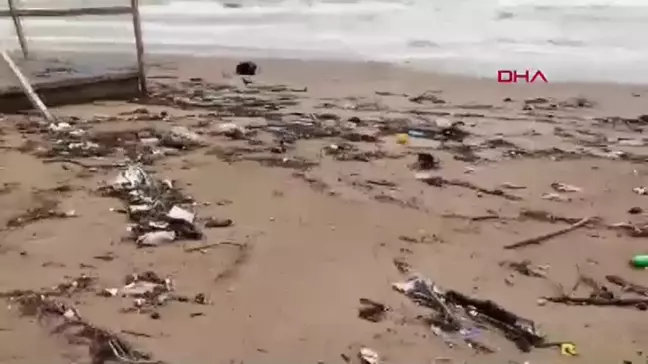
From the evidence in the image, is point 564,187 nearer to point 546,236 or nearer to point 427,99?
point 546,236

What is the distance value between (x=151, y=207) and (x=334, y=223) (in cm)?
41

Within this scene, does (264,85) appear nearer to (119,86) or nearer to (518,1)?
(119,86)

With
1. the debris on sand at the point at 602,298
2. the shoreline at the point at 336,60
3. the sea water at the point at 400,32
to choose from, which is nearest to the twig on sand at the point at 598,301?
the debris on sand at the point at 602,298

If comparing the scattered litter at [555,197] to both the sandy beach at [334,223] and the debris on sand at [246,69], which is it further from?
the debris on sand at [246,69]

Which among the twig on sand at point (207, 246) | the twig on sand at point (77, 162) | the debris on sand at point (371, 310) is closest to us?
the debris on sand at point (371, 310)

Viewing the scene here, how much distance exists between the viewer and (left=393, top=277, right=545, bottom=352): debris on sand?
131 centimetres

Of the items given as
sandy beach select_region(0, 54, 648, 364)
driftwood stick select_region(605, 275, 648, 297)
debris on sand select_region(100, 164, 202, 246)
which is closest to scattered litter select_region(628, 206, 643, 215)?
sandy beach select_region(0, 54, 648, 364)

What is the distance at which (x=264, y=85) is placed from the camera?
9.91 ft

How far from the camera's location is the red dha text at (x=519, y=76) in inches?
122

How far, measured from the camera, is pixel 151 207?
70.9 inches

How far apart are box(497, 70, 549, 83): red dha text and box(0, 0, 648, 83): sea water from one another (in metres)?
0.05

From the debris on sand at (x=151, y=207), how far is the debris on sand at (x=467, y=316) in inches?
19.3

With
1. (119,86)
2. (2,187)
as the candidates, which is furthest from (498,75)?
(2,187)

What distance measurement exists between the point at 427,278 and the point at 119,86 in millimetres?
1719
